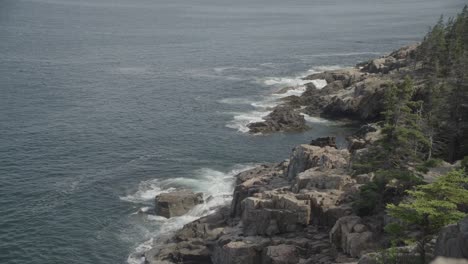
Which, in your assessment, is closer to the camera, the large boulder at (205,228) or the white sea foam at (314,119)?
the large boulder at (205,228)

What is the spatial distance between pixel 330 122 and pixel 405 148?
59921 mm

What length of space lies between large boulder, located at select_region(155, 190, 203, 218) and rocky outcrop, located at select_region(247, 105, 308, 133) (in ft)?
117

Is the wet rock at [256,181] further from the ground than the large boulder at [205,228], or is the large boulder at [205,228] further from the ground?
the wet rock at [256,181]

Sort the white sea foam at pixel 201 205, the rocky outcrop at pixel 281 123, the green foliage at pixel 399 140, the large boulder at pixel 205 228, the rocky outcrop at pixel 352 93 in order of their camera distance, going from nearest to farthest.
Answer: the green foliage at pixel 399 140, the large boulder at pixel 205 228, the white sea foam at pixel 201 205, the rocky outcrop at pixel 281 123, the rocky outcrop at pixel 352 93

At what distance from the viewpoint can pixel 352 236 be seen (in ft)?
161

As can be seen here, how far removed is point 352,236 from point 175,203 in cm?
3274

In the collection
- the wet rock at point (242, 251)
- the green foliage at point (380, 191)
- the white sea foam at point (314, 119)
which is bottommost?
the wet rock at point (242, 251)

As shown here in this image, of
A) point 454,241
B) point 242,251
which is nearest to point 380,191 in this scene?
point 242,251

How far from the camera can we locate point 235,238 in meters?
59.4

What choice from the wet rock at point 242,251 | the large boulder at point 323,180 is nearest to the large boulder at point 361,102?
the large boulder at point 323,180

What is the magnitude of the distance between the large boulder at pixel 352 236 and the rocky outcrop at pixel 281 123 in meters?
57.8

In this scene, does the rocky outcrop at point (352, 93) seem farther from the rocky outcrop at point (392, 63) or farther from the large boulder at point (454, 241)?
the large boulder at point (454, 241)

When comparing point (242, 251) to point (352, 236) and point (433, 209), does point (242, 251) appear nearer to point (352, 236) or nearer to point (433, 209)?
point (352, 236)

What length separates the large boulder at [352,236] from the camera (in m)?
47.7
